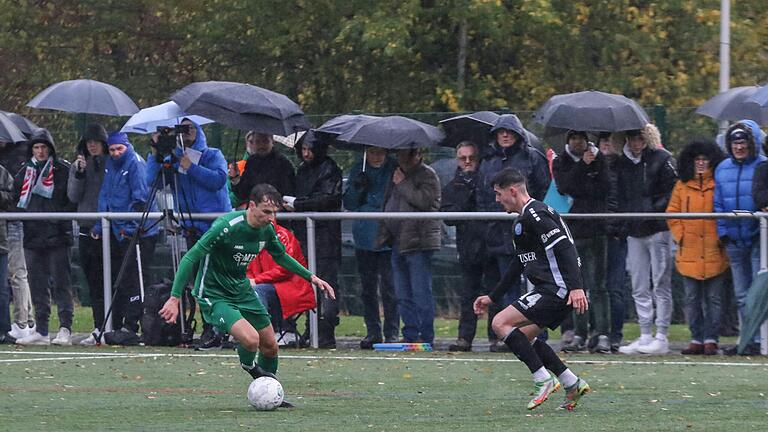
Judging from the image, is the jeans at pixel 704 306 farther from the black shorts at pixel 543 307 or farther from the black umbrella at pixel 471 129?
the black shorts at pixel 543 307

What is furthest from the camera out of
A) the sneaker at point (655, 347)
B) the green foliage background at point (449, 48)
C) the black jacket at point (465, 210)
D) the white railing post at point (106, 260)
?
the green foliage background at point (449, 48)

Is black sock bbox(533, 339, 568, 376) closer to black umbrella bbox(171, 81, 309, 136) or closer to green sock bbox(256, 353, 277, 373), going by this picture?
green sock bbox(256, 353, 277, 373)

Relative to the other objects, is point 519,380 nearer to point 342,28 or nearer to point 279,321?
point 279,321

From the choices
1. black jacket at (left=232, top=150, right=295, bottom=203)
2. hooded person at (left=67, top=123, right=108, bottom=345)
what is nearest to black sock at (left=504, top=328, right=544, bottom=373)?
black jacket at (left=232, top=150, right=295, bottom=203)

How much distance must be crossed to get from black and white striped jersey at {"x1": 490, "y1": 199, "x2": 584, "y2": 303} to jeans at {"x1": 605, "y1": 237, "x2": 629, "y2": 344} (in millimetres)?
3900

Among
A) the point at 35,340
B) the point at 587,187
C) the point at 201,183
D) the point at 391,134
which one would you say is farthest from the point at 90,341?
the point at 587,187

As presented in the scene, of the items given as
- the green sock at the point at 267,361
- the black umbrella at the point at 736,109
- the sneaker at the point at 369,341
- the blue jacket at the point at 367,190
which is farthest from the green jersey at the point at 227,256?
the black umbrella at the point at 736,109

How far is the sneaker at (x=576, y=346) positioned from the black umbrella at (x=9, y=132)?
5810 millimetres

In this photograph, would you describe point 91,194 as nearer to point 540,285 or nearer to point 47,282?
point 47,282

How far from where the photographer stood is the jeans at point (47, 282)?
624 inches

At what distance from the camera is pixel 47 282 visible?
1595 centimetres

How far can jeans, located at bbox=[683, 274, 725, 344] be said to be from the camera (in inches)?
564

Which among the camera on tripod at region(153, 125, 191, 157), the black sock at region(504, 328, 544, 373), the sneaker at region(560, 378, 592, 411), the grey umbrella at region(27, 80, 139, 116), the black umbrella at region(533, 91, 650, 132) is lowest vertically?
the sneaker at region(560, 378, 592, 411)

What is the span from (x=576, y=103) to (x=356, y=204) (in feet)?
7.85
